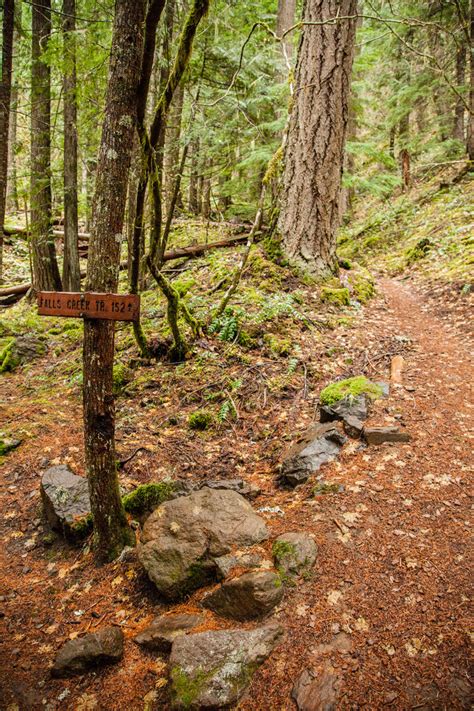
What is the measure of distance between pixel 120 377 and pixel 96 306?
363cm

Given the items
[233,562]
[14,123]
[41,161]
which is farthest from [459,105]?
[233,562]

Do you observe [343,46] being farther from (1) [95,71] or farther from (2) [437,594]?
(2) [437,594]

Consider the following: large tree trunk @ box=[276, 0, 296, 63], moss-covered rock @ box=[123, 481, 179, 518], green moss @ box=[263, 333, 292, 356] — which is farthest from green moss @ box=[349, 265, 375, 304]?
large tree trunk @ box=[276, 0, 296, 63]

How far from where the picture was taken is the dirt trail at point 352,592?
224cm

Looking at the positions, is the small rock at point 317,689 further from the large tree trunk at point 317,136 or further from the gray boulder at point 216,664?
the large tree trunk at point 317,136

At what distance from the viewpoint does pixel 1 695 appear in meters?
2.61

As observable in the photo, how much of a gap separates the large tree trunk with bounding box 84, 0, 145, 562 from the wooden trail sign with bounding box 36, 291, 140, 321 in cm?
17

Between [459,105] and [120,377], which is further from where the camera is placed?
[459,105]

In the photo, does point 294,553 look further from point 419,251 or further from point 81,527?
point 419,251

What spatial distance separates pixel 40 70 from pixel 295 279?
7894mm

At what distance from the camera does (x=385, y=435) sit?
14.2 ft

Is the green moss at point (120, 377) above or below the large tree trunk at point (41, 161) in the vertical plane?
below

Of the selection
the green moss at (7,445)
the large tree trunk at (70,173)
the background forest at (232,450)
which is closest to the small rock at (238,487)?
the background forest at (232,450)

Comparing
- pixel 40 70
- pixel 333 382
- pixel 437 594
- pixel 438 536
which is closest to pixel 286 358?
pixel 333 382
